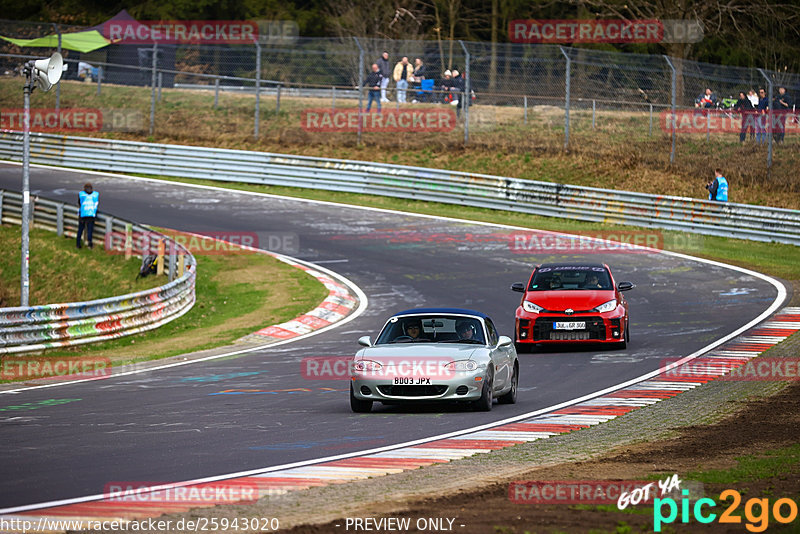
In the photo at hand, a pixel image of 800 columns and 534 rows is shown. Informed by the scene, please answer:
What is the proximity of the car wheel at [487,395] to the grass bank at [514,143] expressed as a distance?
22.6 metres

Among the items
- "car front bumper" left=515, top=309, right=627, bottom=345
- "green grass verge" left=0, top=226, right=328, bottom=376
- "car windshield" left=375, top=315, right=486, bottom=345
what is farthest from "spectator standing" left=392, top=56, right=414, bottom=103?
"car windshield" left=375, top=315, right=486, bottom=345

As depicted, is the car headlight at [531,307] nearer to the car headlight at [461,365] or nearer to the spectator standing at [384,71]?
the car headlight at [461,365]

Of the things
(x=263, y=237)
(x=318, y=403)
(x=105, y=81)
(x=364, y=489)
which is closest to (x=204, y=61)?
(x=105, y=81)

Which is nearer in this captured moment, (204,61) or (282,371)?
(282,371)

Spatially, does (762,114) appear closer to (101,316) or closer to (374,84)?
(374,84)

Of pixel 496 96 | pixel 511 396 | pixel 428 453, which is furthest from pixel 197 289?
pixel 428 453

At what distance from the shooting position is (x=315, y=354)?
1809 centimetres

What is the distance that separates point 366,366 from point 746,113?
24.2 metres

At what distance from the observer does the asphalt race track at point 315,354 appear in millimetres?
9930

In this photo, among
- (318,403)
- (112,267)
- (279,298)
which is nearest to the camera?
(318,403)

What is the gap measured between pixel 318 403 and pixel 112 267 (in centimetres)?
1540

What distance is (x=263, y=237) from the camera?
99.3ft

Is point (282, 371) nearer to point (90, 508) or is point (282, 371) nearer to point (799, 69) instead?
point (90, 508)

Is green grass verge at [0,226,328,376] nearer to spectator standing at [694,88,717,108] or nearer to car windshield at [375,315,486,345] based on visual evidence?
car windshield at [375,315,486,345]
